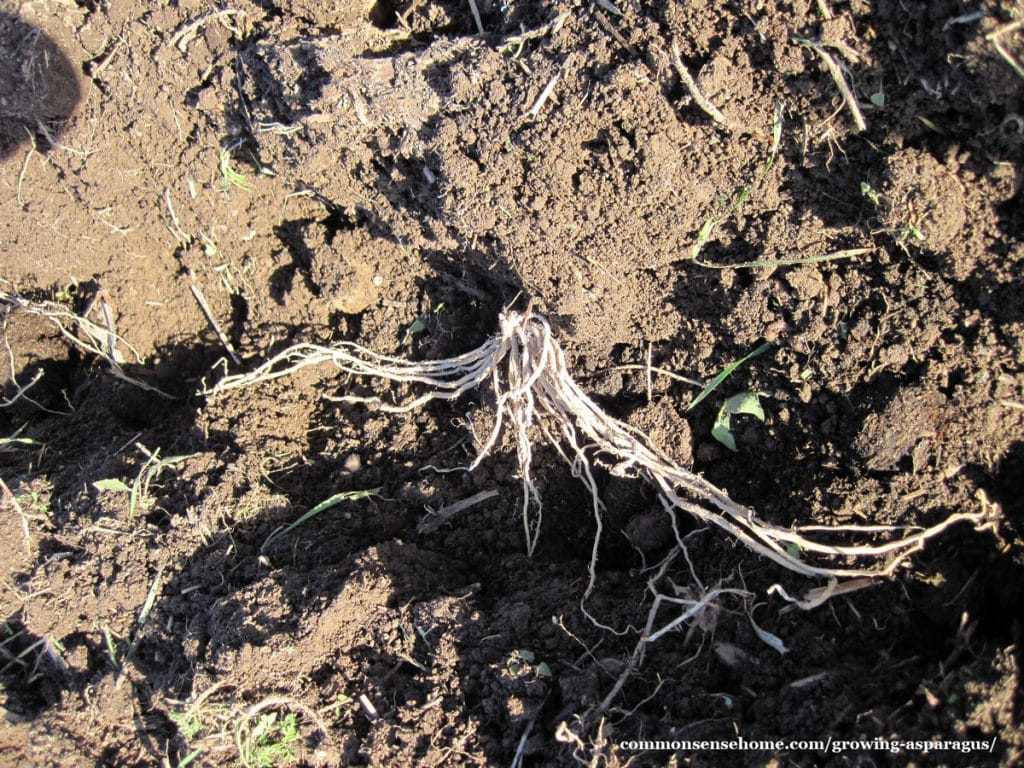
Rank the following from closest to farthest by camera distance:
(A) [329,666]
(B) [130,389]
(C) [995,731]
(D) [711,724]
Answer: (C) [995,731] < (D) [711,724] < (A) [329,666] < (B) [130,389]

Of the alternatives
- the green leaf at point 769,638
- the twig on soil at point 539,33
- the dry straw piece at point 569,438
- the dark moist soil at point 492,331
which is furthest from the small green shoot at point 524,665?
the twig on soil at point 539,33

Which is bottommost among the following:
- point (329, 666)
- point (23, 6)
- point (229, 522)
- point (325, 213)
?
point (329, 666)

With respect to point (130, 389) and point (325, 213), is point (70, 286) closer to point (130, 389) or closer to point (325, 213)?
point (130, 389)

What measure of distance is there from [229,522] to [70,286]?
1.25m

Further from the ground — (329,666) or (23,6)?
(23,6)

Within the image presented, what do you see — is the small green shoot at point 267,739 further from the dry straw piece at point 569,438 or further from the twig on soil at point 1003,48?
the twig on soil at point 1003,48

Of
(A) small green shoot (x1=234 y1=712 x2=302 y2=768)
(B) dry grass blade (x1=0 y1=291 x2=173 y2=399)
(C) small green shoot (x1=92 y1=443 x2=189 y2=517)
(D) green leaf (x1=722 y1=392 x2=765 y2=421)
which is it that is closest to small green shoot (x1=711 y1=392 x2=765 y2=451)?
(D) green leaf (x1=722 y1=392 x2=765 y2=421)

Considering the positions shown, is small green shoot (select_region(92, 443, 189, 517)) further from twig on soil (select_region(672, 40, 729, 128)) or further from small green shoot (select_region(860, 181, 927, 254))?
small green shoot (select_region(860, 181, 927, 254))

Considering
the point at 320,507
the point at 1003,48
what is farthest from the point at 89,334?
the point at 1003,48

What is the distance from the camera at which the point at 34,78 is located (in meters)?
2.37

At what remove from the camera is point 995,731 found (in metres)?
1.38

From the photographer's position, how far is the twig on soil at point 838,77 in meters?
1.57

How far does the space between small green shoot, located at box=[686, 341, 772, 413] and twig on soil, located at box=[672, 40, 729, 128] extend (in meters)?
0.55

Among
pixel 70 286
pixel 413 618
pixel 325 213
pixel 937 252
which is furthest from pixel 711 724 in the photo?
pixel 70 286
